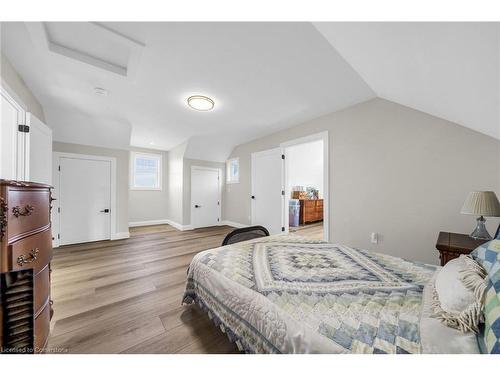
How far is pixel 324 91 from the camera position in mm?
Result: 2477

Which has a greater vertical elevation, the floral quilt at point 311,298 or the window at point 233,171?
the window at point 233,171

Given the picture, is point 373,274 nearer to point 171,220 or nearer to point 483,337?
point 483,337

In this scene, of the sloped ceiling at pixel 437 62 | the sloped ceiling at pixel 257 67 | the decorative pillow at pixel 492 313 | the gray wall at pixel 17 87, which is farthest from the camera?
the gray wall at pixel 17 87

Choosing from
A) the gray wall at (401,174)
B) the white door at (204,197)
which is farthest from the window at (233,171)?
the gray wall at (401,174)

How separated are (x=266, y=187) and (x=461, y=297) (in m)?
3.52

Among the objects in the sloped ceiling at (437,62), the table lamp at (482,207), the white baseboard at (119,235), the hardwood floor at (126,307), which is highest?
the sloped ceiling at (437,62)

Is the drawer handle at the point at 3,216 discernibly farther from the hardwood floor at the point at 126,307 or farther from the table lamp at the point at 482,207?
the table lamp at the point at 482,207

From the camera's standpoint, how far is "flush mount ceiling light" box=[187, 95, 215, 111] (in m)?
2.73

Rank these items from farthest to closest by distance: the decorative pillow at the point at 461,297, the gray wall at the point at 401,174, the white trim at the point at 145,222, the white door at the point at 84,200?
the white trim at the point at 145,222 < the white door at the point at 84,200 < the gray wall at the point at 401,174 < the decorative pillow at the point at 461,297

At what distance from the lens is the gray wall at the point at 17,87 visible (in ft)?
5.80

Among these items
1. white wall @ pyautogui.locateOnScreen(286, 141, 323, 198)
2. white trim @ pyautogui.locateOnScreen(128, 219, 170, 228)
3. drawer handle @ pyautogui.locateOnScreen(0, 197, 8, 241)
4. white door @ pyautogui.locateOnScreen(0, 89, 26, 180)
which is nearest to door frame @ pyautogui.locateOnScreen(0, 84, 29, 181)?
white door @ pyautogui.locateOnScreen(0, 89, 26, 180)

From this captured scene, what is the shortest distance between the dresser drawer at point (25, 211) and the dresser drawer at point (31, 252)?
5 cm

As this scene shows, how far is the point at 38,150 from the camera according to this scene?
219cm
